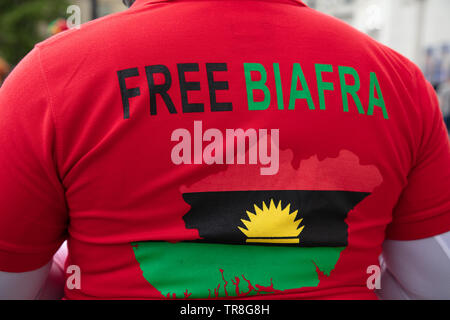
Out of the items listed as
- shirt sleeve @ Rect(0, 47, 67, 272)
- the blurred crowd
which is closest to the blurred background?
the blurred crowd

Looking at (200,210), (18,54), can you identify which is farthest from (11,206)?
(18,54)

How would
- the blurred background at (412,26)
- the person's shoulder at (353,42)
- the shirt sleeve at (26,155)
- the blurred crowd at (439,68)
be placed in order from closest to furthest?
the shirt sleeve at (26,155) → the person's shoulder at (353,42) → the blurred crowd at (439,68) → the blurred background at (412,26)

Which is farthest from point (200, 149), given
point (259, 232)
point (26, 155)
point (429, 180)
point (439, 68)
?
point (439, 68)

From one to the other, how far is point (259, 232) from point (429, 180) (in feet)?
1.57

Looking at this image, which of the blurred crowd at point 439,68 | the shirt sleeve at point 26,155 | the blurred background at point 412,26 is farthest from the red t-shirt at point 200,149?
the blurred crowd at point 439,68

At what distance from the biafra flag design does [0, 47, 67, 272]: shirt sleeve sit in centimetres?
23

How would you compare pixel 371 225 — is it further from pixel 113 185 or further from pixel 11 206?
pixel 11 206

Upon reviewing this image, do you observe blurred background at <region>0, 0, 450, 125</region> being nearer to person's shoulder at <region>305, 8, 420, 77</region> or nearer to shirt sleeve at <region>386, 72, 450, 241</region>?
person's shoulder at <region>305, 8, 420, 77</region>

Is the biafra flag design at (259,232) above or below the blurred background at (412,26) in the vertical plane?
below

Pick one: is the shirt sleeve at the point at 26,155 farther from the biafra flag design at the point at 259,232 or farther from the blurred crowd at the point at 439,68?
the blurred crowd at the point at 439,68

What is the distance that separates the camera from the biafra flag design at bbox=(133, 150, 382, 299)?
1.03m

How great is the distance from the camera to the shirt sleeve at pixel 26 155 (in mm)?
967

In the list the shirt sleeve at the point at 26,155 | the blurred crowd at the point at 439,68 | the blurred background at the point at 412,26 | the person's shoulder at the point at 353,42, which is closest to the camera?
the shirt sleeve at the point at 26,155

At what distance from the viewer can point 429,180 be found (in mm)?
1186
